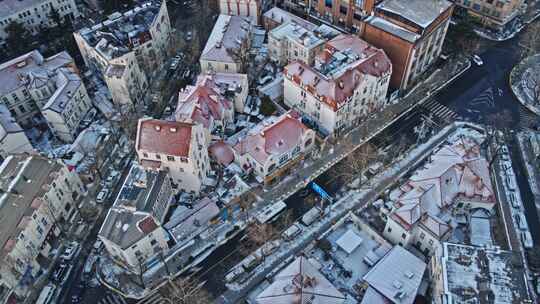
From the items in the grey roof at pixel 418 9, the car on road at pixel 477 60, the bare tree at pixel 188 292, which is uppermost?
the grey roof at pixel 418 9

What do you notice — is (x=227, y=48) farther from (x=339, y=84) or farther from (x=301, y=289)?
(x=301, y=289)

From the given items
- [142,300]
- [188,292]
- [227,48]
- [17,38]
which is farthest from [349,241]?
[17,38]

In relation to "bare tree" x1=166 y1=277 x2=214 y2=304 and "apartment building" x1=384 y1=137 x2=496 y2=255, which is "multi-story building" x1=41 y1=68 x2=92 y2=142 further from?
"apartment building" x1=384 y1=137 x2=496 y2=255

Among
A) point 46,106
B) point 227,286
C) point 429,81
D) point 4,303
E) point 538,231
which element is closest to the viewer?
point 4,303

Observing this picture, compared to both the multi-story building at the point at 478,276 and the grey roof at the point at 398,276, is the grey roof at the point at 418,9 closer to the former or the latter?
the multi-story building at the point at 478,276

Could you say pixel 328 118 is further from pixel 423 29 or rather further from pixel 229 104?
pixel 423 29

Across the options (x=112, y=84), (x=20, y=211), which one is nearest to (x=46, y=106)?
(x=112, y=84)

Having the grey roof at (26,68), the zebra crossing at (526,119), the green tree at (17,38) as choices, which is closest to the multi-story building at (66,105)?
the grey roof at (26,68)
